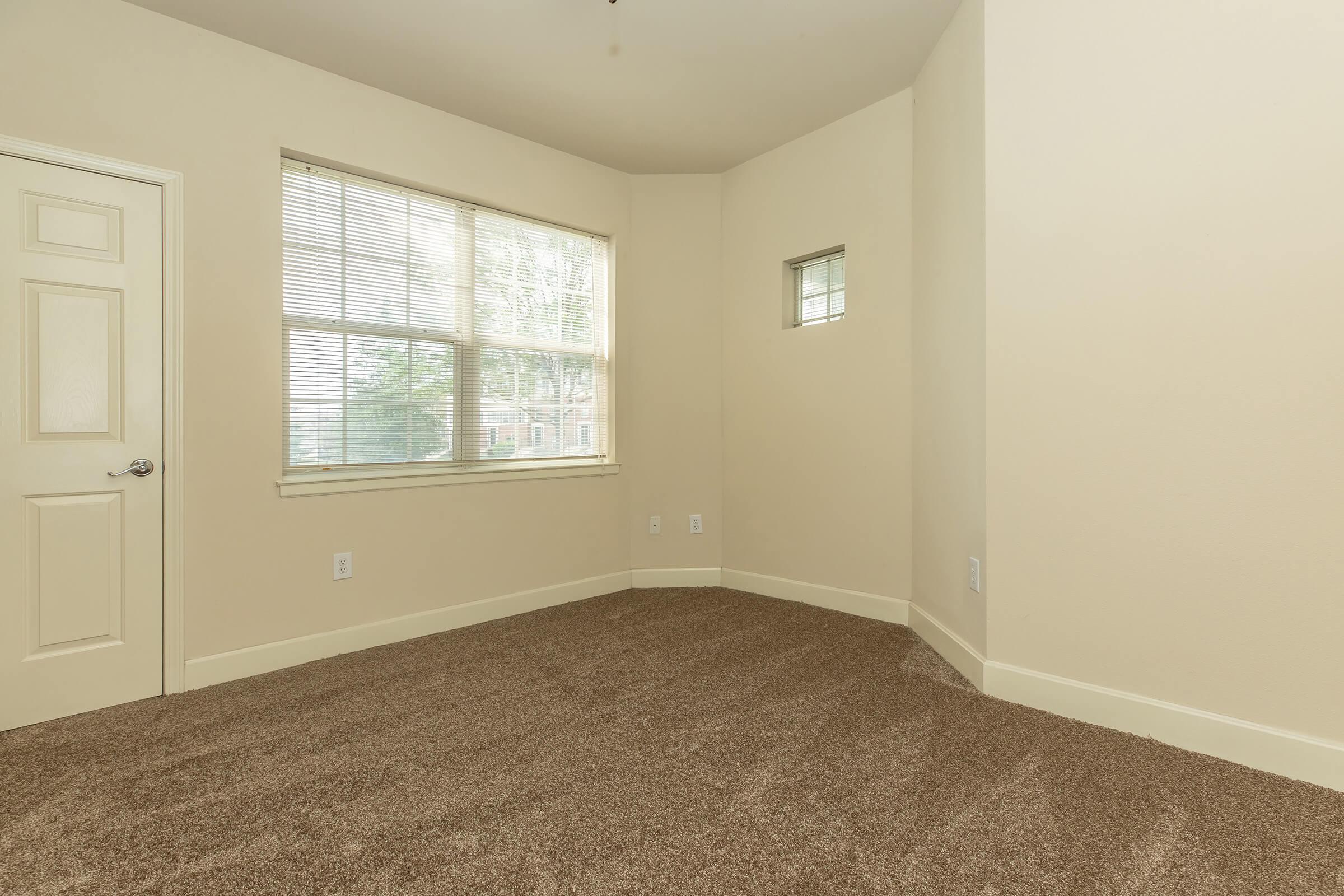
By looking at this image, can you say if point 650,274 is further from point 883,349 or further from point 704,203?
point 883,349

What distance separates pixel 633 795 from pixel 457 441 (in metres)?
2.24

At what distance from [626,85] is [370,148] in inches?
51.5

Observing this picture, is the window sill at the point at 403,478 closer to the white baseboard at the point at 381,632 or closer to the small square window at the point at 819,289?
the white baseboard at the point at 381,632

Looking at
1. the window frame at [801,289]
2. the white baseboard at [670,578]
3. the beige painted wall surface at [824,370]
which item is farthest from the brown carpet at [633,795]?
the window frame at [801,289]

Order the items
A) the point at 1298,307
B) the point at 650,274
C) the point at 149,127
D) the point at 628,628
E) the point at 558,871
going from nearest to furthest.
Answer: the point at 558,871 < the point at 1298,307 < the point at 149,127 < the point at 628,628 < the point at 650,274

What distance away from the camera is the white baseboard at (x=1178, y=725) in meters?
1.77

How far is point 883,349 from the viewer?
331 cm

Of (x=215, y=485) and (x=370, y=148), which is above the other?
(x=370, y=148)

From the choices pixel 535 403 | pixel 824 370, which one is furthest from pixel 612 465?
pixel 824 370

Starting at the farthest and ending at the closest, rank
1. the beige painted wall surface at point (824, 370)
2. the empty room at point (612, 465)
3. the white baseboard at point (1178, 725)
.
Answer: the beige painted wall surface at point (824, 370) < the white baseboard at point (1178, 725) < the empty room at point (612, 465)

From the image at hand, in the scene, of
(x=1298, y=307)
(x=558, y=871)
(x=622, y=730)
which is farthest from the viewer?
(x=622, y=730)

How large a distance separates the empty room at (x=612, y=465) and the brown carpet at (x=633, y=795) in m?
0.02

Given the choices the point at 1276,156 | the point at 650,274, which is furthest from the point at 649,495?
the point at 1276,156

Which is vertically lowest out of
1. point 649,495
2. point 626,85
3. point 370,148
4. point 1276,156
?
point 649,495
